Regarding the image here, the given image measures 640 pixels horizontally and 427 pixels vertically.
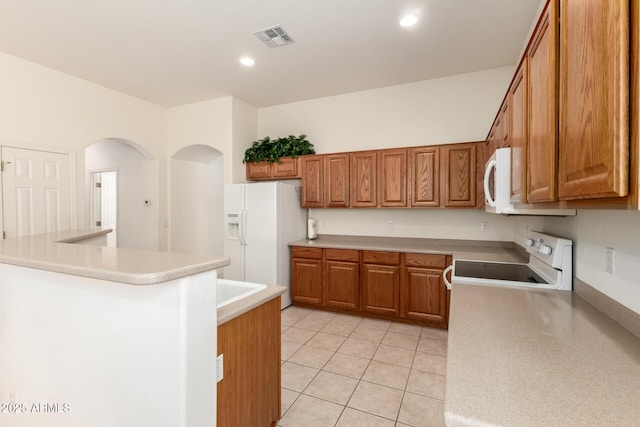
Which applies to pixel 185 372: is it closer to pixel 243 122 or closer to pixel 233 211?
pixel 233 211

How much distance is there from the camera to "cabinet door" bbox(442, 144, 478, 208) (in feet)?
11.0

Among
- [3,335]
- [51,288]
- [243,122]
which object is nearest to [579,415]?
[51,288]

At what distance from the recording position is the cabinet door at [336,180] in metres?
4.00

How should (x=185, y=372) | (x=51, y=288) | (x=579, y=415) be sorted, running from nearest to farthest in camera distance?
1. (x=579, y=415)
2. (x=185, y=372)
3. (x=51, y=288)

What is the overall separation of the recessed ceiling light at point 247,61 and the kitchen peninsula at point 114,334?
2.58 metres

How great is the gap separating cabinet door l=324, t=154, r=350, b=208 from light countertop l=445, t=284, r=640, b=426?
2692 mm

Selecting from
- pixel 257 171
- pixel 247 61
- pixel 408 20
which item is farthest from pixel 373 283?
pixel 247 61

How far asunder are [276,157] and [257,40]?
1.69 meters

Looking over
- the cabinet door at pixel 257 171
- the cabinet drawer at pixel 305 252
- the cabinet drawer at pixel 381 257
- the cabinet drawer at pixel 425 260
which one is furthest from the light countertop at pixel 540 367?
the cabinet door at pixel 257 171

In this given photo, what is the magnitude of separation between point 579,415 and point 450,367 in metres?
0.29

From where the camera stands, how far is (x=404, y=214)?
402cm

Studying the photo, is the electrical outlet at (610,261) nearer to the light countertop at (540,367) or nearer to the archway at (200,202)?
the light countertop at (540,367)

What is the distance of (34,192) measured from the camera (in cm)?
335

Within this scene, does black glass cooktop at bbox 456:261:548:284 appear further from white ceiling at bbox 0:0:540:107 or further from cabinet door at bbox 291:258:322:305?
white ceiling at bbox 0:0:540:107
